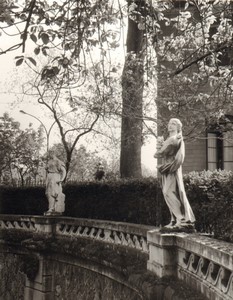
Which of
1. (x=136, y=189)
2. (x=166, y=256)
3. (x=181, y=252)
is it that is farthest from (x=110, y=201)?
(x=181, y=252)

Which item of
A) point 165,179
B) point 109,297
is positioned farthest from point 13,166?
point 165,179

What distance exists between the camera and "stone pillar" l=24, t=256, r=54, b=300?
13602 mm

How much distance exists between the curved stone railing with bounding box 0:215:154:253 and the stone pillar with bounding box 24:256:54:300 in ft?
2.90

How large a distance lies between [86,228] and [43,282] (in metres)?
2.35

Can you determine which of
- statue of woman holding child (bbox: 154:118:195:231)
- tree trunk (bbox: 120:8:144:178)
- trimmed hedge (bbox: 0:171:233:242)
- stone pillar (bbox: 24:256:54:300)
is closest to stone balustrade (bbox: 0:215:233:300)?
statue of woman holding child (bbox: 154:118:195:231)

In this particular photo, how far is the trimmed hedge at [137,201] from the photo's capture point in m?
9.64

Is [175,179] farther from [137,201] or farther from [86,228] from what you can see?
[86,228]

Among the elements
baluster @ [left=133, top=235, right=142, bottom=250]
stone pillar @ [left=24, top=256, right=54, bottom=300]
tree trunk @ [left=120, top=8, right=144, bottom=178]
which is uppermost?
tree trunk @ [left=120, top=8, right=144, bottom=178]

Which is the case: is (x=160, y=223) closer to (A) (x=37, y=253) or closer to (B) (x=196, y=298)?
(A) (x=37, y=253)

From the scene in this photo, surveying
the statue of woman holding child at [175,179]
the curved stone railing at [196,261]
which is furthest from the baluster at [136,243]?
the statue of woman holding child at [175,179]

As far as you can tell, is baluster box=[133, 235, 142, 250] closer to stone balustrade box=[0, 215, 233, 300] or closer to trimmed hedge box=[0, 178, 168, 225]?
stone balustrade box=[0, 215, 233, 300]

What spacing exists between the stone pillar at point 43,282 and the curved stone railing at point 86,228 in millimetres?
883

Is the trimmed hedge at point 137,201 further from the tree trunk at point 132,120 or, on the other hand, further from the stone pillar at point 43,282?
the tree trunk at point 132,120

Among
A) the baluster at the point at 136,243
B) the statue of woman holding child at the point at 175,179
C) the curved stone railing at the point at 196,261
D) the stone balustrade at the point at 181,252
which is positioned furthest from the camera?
the baluster at the point at 136,243
